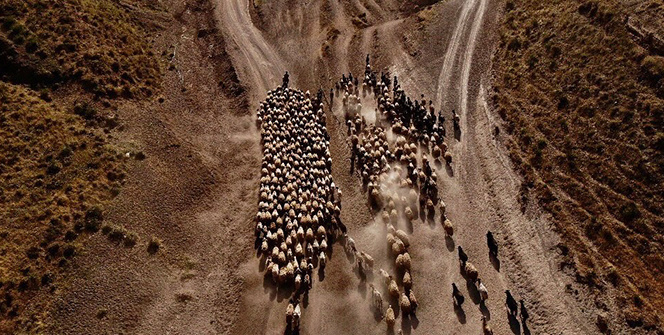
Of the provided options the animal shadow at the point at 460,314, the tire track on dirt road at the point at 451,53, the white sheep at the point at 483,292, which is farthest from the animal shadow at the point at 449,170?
the animal shadow at the point at 460,314

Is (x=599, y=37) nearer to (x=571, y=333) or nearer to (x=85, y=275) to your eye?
(x=571, y=333)

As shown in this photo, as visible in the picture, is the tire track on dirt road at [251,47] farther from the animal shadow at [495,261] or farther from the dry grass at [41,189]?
the animal shadow at [495,261]

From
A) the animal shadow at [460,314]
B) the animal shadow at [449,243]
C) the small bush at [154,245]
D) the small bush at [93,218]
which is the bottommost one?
the small bush at [154,245]

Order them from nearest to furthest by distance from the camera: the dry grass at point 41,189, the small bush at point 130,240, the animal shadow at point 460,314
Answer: the dry grass at point 41,189 < the animal shadow at point 460,314 < the small bush at point 130,240

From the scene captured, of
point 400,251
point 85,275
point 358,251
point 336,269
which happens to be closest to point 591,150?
point 400,251

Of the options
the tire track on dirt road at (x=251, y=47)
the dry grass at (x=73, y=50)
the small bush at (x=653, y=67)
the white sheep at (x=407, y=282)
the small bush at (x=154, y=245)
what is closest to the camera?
the white sheep at (x=407, y=282)

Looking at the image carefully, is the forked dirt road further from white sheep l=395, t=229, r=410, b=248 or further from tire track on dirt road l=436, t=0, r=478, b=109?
white sheep l=395, t=229, r=410, b=248
